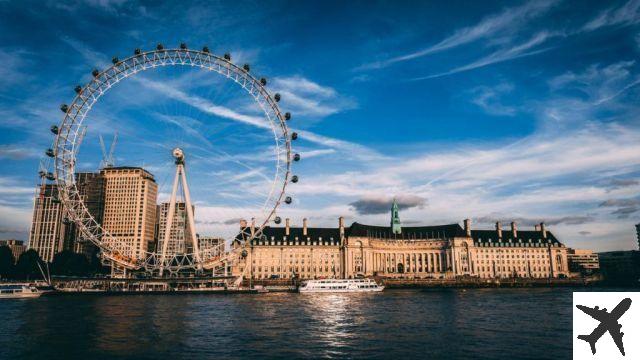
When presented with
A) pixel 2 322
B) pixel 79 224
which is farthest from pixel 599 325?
pixel 79 224

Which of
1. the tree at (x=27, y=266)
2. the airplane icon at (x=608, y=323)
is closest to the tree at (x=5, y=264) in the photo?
the tree at (x=27, y=266)

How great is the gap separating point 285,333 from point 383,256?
152 m

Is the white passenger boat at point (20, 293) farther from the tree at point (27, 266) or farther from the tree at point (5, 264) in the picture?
the tree at point (5, 264)

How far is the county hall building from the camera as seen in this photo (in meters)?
175

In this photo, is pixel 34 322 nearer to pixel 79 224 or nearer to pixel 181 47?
pixel 79 224

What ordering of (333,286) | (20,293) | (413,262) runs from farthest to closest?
(413,262), (333,286), (20,293)

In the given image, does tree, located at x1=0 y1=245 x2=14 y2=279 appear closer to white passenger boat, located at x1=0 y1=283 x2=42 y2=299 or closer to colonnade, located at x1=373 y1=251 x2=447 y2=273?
white passenger boat, located at x1=0 y1=283 x2=42 y2=299

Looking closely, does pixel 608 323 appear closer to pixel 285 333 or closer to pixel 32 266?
pixel 285 333

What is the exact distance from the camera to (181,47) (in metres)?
80.4

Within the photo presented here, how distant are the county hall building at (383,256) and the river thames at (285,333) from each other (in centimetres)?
A: 10399

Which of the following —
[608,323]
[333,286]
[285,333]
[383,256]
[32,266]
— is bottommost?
[285,333]

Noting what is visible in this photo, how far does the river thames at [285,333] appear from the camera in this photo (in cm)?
3847

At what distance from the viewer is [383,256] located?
196m

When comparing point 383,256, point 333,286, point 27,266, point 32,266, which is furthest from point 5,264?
point 383,256
